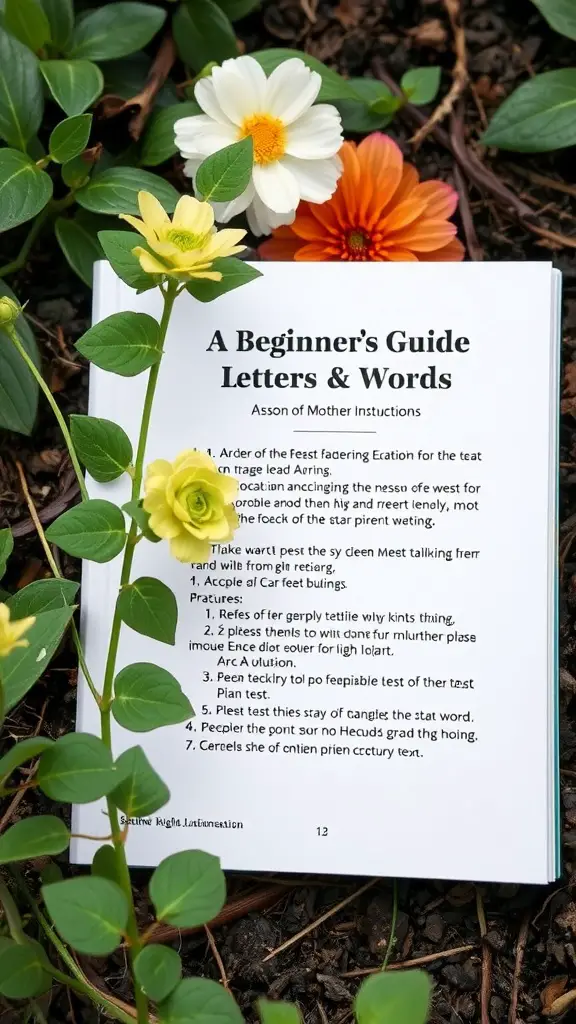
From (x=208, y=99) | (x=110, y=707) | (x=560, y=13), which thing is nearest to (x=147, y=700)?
(x=110, y=707)

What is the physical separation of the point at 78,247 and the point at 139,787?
0.48 m

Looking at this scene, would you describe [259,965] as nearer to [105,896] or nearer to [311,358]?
[105,896]

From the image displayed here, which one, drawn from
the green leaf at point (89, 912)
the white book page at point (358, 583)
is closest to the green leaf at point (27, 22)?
the white book page at point (358, 583)

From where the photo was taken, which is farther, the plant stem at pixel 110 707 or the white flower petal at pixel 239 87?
the white flower petal at pixel 239 87

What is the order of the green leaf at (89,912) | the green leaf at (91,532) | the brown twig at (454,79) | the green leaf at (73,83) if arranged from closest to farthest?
the green leaf at (89,912)
the green leaf at (91,532)
the green leaf at (73,83)
the brown twig at (454,79)

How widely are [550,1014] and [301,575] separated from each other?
411 millimetres

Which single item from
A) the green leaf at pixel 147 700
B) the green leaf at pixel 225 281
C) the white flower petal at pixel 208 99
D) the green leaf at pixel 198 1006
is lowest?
A: the green leaf at pixel 198 1006

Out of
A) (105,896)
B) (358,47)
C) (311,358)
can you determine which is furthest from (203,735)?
(358,47)

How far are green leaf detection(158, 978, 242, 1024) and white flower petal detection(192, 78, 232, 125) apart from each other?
0.68m

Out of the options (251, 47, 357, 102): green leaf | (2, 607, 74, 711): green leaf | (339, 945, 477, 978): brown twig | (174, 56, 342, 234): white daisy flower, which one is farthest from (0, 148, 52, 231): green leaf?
(339, 945, 477, 978): brown twig

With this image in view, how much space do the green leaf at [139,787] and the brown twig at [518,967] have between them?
358 millimetres

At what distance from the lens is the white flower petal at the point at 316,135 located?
2.49 ft

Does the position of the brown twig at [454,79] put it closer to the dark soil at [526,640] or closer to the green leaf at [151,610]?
the dark soil at [526,640]

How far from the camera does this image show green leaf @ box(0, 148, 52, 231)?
727 mm
